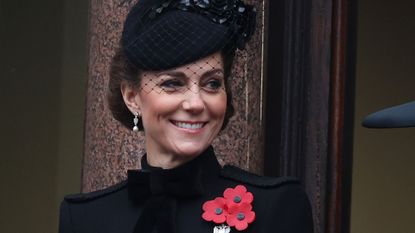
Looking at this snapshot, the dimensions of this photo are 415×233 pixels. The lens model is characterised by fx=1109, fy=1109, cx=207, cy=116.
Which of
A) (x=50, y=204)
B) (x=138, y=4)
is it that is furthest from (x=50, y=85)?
(x=138, y=4)

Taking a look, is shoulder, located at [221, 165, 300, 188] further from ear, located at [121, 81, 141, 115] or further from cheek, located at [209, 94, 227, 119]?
ear, located at [121, 81, 141, 115]

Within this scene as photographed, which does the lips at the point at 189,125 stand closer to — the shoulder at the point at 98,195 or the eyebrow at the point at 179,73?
the eyebrow at the point at 179,73

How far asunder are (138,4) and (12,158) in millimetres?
3374

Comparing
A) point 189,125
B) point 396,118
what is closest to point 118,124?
point 189,125

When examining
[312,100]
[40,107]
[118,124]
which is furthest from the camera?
[40,107]

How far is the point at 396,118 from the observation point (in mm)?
2529

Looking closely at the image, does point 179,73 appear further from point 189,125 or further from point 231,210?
point 231,210

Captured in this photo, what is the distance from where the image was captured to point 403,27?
549 cm

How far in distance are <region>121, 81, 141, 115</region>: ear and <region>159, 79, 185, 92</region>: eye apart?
0.14 m

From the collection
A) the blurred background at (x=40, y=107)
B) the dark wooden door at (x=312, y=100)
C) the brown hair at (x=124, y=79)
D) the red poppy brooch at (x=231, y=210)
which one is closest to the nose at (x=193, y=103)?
the brown hair at (x=124, y=79)

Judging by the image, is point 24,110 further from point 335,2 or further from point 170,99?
point 170,99

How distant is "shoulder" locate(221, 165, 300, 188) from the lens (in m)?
3.06

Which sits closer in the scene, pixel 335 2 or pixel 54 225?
pixel 335 2

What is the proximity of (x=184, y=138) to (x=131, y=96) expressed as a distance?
0.29 meters
